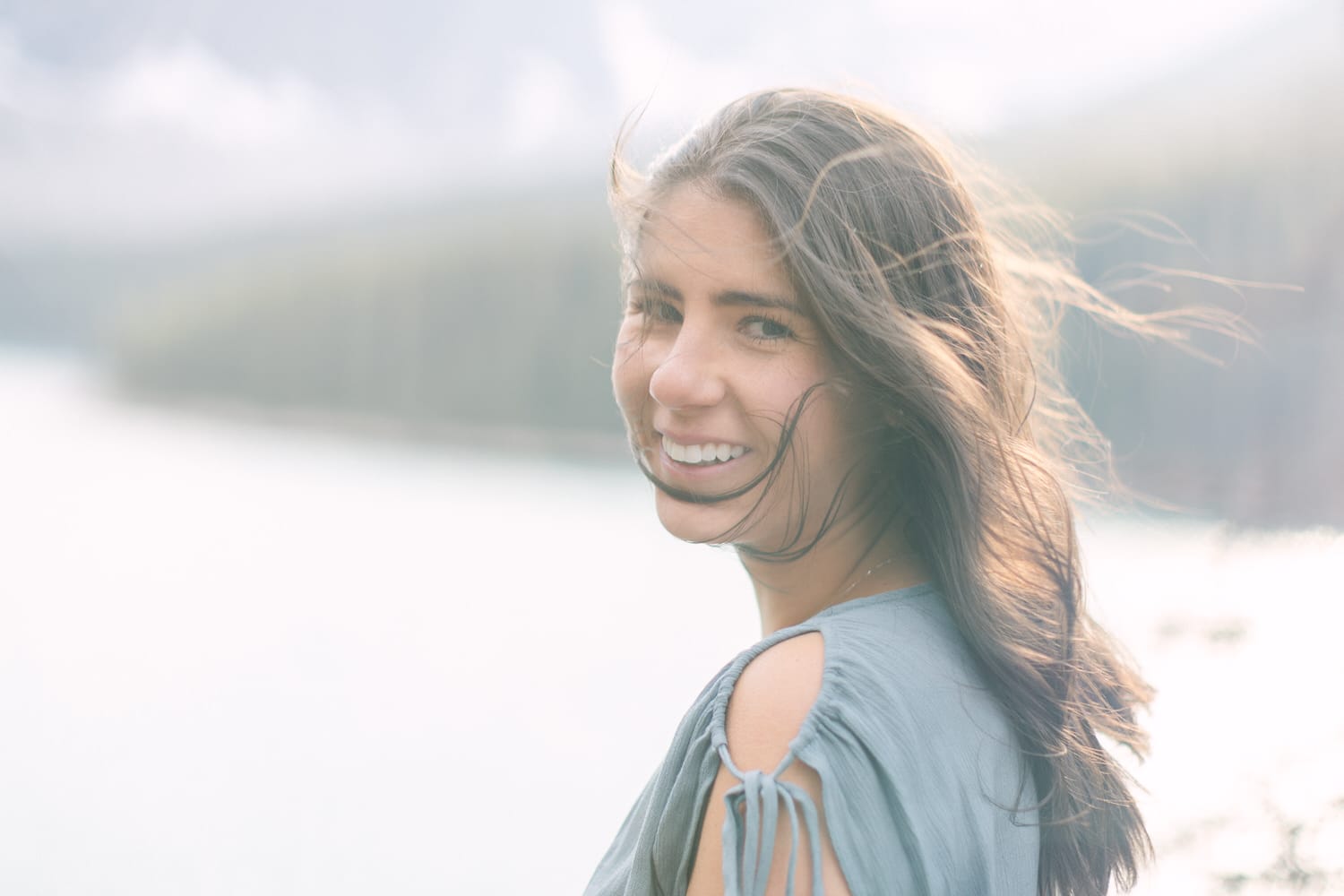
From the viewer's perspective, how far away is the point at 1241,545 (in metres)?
2.34

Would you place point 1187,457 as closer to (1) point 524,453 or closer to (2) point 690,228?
(2) point 690,228

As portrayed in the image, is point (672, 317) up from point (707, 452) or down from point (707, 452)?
up

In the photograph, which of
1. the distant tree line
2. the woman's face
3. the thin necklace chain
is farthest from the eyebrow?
the distant tree line

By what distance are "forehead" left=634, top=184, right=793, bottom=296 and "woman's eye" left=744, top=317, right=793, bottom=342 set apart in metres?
0.02

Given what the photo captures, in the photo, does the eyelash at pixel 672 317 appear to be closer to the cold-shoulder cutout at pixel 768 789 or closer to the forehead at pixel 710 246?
the forehead at pixel 710 246

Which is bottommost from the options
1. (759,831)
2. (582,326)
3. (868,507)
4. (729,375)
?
(759,831)

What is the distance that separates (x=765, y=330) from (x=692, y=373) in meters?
0.06

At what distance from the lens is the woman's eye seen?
2.47 ft

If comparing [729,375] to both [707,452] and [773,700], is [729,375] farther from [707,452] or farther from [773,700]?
[773,700]

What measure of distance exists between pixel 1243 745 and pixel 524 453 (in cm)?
375

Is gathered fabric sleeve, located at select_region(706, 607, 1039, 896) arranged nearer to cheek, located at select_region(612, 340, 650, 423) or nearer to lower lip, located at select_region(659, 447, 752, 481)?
lower lip, located at select_region(659, 447, 752, 481)

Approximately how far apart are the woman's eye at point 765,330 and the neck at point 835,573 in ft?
0.60

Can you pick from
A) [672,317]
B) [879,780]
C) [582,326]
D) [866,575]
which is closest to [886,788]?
[879,780]

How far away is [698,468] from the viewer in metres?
0.79
